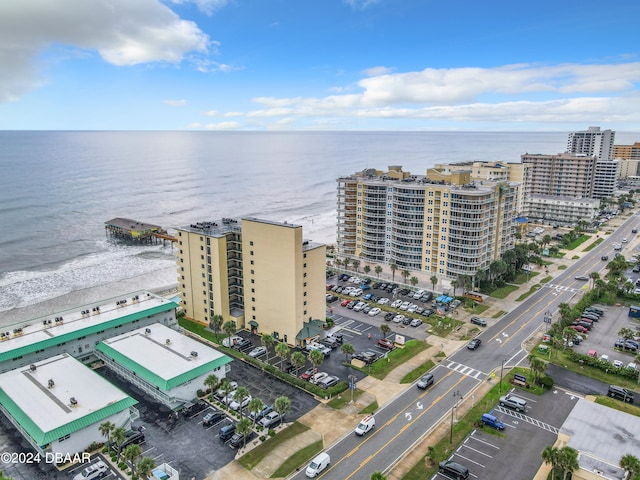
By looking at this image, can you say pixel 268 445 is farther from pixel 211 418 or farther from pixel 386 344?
pixel 386 344

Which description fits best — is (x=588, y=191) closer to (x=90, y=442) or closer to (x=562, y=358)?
(x=562, y=358)

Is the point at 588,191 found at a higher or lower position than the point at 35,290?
higher

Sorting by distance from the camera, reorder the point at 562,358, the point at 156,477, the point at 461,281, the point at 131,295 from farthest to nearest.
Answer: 1. the point at 461,281
2. the point at 131,295
3. the point at 562,358
4. the point at 156,477

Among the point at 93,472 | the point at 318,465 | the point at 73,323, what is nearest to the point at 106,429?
the point at 93,472

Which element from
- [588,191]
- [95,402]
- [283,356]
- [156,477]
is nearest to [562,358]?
[283,356]

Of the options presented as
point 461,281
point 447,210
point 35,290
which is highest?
point 447,210

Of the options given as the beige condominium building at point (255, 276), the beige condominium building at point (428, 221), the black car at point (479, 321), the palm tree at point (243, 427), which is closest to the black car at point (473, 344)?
the black car at point (479, 321)
